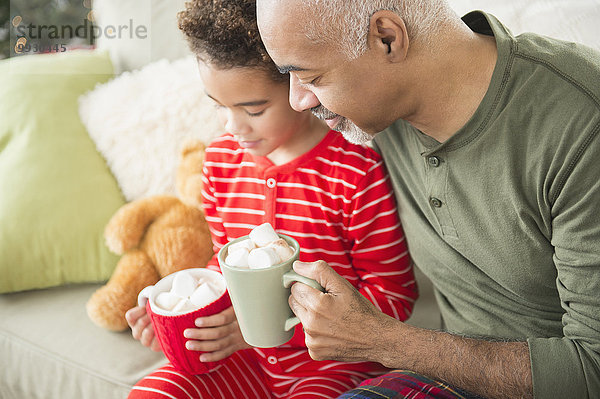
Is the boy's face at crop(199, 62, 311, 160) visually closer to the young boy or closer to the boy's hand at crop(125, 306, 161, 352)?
the young boy

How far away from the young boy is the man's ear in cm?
23

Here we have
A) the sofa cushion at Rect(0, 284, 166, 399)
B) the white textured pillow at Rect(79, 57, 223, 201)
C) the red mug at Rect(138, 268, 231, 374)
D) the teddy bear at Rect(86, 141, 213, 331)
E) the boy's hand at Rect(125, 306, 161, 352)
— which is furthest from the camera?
the white textured pillow at Rect(79, 57, 223, 201)

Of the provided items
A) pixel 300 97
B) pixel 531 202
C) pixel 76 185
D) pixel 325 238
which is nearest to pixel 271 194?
pixel 325 238

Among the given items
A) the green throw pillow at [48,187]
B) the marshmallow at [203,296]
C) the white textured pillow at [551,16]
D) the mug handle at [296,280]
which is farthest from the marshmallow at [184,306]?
the white textured pillow at [551,16]

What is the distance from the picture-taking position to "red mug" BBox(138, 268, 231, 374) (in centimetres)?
103

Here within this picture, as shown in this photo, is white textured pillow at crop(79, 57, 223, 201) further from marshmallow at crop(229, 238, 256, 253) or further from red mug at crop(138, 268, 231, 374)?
marshmallow at crop(229, 238, 256, 253)

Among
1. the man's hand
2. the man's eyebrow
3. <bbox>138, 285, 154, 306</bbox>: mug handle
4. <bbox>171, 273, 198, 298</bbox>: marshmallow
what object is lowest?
<bbox>138, 285, 154, 306</bbox>: mug handle

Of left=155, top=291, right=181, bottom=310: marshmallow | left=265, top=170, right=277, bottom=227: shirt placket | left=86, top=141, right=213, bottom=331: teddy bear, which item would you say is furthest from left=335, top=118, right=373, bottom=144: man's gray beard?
left=86, top=141, right=213, bottom=331: teddy bear

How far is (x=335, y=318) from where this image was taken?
3.08 ft

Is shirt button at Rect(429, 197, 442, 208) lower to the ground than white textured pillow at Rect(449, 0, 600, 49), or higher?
lower

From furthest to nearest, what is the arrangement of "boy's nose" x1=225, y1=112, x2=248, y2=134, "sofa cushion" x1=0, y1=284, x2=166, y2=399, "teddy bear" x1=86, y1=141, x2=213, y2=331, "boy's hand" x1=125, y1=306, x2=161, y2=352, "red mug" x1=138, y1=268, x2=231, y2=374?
"teddy bear" x1=86, y1=141, x2=213, y2=331, "sofa cushion" x1=0, y1=284, x2=166, y2=399, "boy's hand" x1=125, y1=306, x2=161, y2=352, "boy's nose" x1=225, y1=112, x2=248, y2=134, "red mug" x1=138, y1=268, x2=231, y2=374

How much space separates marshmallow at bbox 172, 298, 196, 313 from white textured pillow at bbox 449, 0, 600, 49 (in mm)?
863

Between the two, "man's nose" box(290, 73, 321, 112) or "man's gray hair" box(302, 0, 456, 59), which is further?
"man's nose" box(290, 73, 321, 112)

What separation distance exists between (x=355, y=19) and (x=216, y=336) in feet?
1.94
